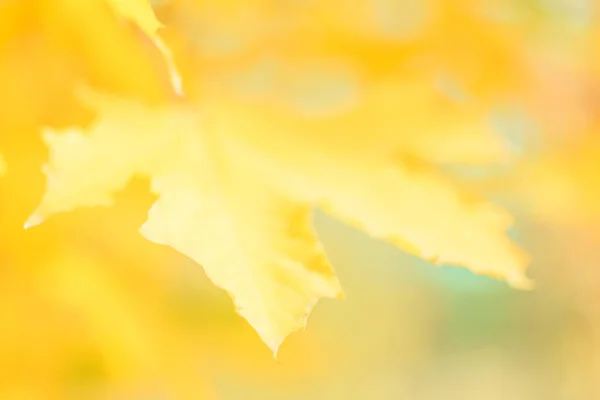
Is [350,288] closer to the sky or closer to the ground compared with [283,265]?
closer to the ground

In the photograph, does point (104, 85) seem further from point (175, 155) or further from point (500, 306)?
point (500, 306)

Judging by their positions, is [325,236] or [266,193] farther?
[325,236]

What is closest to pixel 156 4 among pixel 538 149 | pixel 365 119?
pixel 365 119

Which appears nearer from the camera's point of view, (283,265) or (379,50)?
(283,265)
